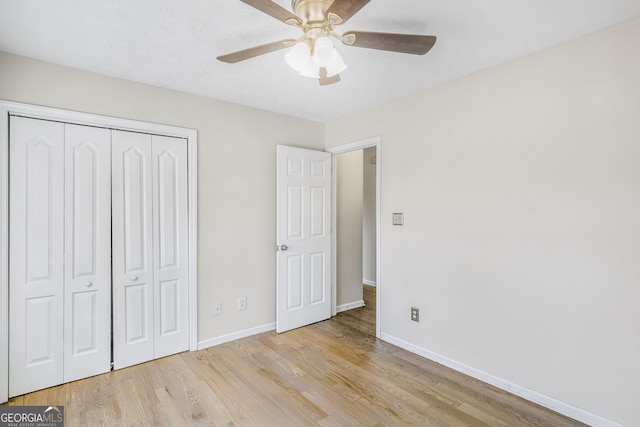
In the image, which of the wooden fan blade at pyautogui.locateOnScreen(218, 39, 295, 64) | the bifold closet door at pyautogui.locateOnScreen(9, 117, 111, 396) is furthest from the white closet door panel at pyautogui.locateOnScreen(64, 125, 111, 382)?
the wooden fan blade at pyautogui.locateOnScreen(218, 39, 295, 64)

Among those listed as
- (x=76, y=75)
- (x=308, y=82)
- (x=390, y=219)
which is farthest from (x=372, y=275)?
(x=76, y=75)

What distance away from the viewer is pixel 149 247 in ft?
8.93

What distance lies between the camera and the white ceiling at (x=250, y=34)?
1.68 m

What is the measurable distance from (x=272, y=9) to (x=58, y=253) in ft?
7.81

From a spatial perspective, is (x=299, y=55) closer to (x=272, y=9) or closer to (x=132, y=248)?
(x=272, y=9)

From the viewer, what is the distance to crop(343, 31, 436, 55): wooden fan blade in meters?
1.48

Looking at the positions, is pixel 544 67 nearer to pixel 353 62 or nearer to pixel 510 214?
pixel 510 214

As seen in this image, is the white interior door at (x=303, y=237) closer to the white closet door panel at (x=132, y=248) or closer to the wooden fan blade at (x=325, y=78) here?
the white closet door panel at (x=132, y=248)

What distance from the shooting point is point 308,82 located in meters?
2.66

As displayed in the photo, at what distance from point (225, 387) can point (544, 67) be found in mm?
3278

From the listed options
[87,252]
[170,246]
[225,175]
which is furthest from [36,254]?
[225,175]

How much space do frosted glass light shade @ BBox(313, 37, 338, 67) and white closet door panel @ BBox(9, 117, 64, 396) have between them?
2151mm

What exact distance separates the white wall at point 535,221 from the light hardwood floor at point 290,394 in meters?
0.31

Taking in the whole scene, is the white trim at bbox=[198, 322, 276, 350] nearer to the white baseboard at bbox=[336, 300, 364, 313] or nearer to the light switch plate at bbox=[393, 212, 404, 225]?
the white baseboard at bbox=[336, 300, 364, 313]
